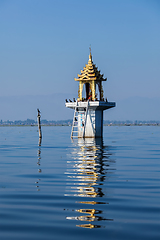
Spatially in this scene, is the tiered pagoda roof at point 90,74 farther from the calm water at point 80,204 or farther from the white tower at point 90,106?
the calm water at point 80,204

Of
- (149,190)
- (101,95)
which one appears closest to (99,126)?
(101,95)

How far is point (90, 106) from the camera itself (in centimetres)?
6172

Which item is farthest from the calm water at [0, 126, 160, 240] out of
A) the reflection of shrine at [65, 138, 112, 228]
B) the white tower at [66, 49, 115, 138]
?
the white tower at [66, 49, 115, 138]

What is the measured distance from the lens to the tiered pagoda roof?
6422 centimetres

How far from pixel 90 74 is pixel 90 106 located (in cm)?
602

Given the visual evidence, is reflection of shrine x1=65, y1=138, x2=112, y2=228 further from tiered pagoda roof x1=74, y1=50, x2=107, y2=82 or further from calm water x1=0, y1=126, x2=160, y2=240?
tiered pagoda roof x1=74, y1=50, x2=107, y2=82

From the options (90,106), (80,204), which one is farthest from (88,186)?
(90,106)

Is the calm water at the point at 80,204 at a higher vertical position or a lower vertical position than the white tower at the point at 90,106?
lower

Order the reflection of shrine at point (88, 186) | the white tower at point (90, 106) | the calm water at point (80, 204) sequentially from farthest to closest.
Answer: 1. the white tower at point (90, 106)
2. the reflection of shrine at point (88, 186)
3. the calm water at point (80, 204)

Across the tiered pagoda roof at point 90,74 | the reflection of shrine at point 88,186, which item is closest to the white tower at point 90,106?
the tiered pagoda roof at point 90,74

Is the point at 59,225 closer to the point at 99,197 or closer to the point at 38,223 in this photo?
the point at 38,223

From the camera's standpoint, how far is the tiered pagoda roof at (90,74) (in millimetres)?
64219

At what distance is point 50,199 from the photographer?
1380 cm

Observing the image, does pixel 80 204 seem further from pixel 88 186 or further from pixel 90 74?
pixel 90 74
